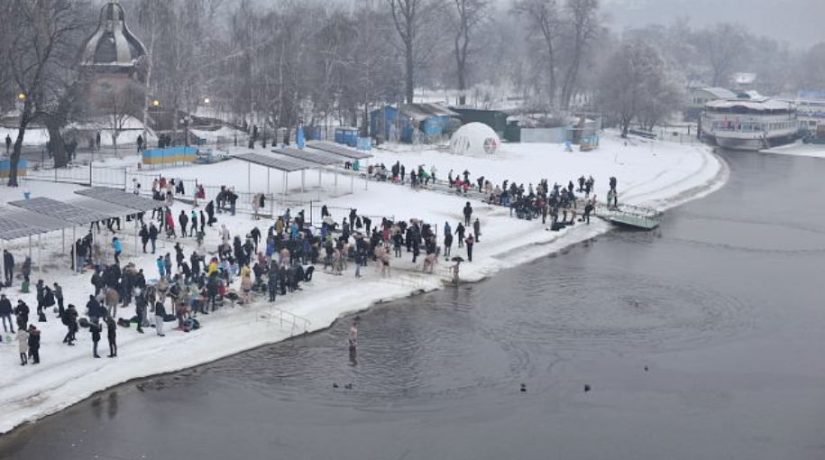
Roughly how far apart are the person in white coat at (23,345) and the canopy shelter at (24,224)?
18.1 feet

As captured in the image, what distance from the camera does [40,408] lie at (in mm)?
21859

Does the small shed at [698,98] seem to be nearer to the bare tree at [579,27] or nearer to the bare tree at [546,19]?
the bare tree at [579,27]

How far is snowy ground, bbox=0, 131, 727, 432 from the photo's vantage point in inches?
930

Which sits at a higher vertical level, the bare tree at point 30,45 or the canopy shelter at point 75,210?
the bare tree at point 30,45

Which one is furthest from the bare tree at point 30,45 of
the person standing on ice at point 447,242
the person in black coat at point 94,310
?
the person in black coat at point 94,310

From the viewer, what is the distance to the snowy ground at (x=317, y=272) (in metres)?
23.6

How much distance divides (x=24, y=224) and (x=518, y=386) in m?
15.2

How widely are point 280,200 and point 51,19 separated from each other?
12.9 meters

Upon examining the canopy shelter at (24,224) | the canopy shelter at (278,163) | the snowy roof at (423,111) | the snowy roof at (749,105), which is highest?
the snowy roof at (749,105)

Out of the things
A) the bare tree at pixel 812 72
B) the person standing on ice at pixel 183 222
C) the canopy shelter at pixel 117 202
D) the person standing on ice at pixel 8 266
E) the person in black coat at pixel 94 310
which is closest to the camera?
the person in black coat at pixel 94 310

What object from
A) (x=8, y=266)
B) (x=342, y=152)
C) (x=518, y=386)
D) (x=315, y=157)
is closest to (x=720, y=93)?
(x=342, y=152)

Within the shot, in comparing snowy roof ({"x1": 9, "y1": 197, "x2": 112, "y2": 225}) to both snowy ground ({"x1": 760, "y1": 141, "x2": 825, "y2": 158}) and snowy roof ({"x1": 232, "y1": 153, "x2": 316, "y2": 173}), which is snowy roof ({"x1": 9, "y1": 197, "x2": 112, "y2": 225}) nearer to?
snowy roof ({"x1": 232, "y1": 153, "x2": 316, "y2": 173})

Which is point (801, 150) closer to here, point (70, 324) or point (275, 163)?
point (275, 163)

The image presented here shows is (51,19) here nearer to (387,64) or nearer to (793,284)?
(793,284)
